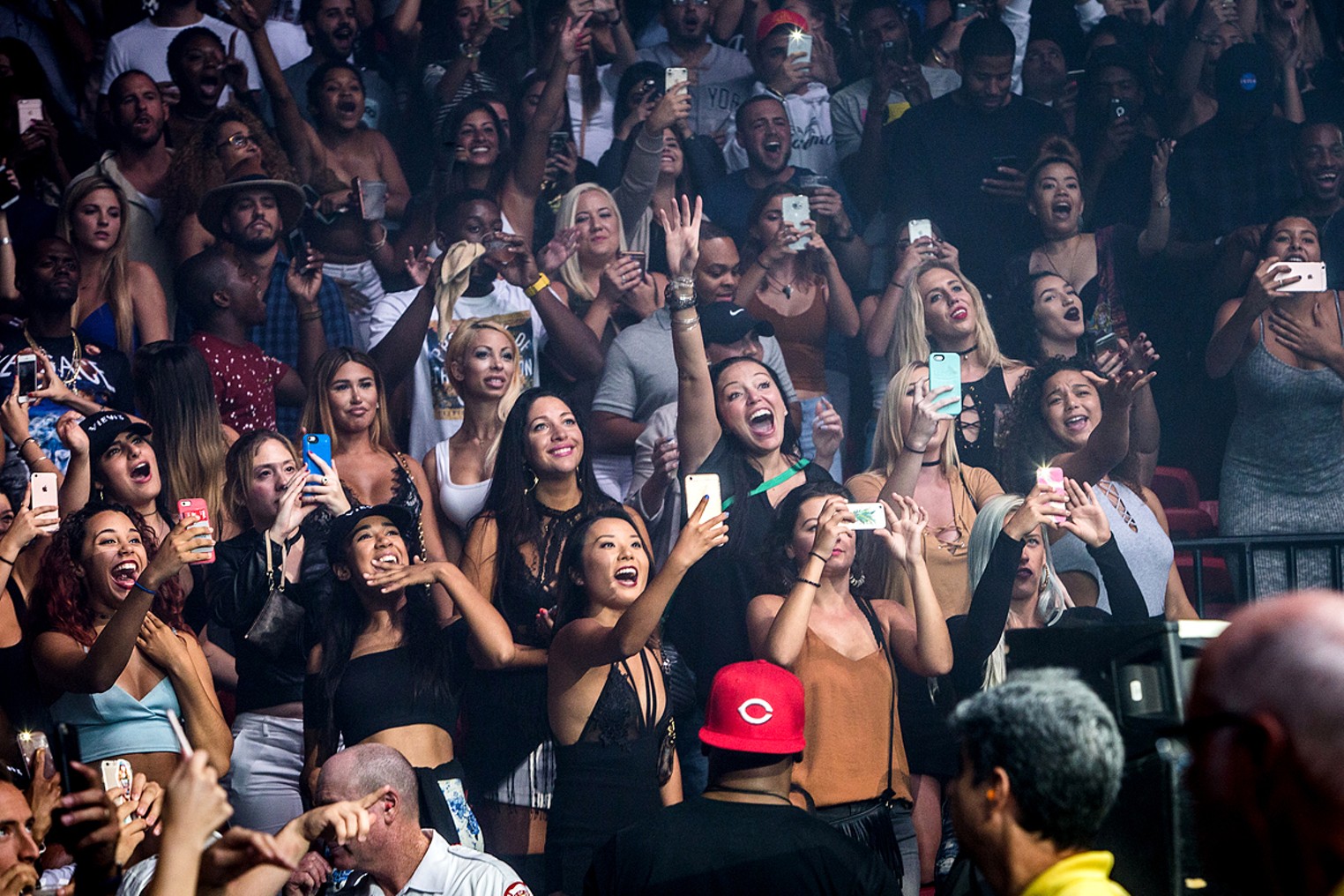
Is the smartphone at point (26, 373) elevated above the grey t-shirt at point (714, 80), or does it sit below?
below

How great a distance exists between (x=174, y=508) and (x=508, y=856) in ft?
6.57

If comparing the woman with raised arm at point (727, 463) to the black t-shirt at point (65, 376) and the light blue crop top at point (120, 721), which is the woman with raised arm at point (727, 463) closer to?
the light blue crop top at point (120, 721)

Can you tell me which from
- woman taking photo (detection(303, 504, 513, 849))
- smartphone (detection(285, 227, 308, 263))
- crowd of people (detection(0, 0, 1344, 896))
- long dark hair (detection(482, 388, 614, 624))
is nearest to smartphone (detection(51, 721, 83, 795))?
crowd of people (detection(0, 0, 1344, 896))

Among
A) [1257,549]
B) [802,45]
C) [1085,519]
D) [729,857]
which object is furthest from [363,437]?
[1257,549]

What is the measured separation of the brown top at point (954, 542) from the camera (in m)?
5.52

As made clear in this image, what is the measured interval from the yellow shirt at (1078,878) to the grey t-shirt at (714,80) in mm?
5102

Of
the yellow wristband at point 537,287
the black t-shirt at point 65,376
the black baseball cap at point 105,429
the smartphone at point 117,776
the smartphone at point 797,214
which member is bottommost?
the smartphone at point 117,776

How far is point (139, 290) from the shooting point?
582cm

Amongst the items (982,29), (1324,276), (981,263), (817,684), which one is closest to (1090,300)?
(981,263)

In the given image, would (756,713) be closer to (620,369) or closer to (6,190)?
(620,369)

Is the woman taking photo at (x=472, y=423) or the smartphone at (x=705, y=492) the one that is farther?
the woman taking photo at (x=472, y=423)

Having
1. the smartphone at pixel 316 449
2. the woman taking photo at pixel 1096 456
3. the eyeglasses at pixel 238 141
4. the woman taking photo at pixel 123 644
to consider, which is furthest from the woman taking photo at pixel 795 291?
Answer: the woman taking photo at pixel 123 644

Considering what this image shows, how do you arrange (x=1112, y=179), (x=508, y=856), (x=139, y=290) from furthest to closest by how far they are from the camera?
(x=1112, y=179)
(x=139, y=290)
(x=508, y=856)

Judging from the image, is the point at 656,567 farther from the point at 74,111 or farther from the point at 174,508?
the point at 74,111
